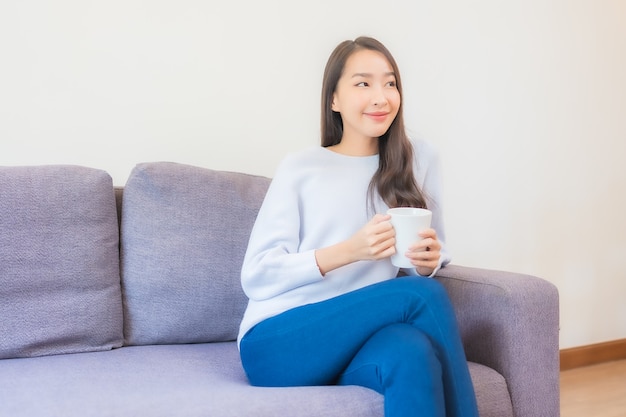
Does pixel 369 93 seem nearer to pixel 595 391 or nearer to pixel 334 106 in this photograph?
pixel 334 106

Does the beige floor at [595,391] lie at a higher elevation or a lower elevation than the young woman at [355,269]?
lower

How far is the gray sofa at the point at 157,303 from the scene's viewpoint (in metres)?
1.46

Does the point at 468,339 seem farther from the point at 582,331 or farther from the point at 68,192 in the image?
the point at 582,331

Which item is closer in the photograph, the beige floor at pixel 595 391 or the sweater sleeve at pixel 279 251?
the sweater sleeve at pixel 279 251

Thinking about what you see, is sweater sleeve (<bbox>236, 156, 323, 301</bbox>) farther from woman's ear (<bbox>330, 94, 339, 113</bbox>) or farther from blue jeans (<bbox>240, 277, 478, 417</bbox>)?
woman's ear (<bbox>330, 94, 339, 113</bbox>)

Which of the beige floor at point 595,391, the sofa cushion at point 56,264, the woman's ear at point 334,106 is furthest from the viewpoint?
the beige floor at point 595,391

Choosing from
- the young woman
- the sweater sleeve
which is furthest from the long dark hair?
the sweater sleeve

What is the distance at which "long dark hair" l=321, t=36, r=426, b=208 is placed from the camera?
1701mm

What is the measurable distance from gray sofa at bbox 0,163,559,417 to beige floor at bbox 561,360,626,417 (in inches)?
40.1

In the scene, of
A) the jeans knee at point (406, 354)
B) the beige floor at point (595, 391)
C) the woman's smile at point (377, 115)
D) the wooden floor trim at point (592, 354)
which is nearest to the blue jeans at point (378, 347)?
the jeans knee at point (406, 354)

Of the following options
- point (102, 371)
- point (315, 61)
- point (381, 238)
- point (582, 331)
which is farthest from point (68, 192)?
point (582, 331)

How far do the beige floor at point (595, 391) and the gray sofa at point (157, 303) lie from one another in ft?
3.34

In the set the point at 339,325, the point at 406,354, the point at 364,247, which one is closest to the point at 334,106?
the point at 364,247

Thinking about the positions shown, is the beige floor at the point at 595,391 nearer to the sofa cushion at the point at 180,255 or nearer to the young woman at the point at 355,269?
the young woman at the point at 355,269
